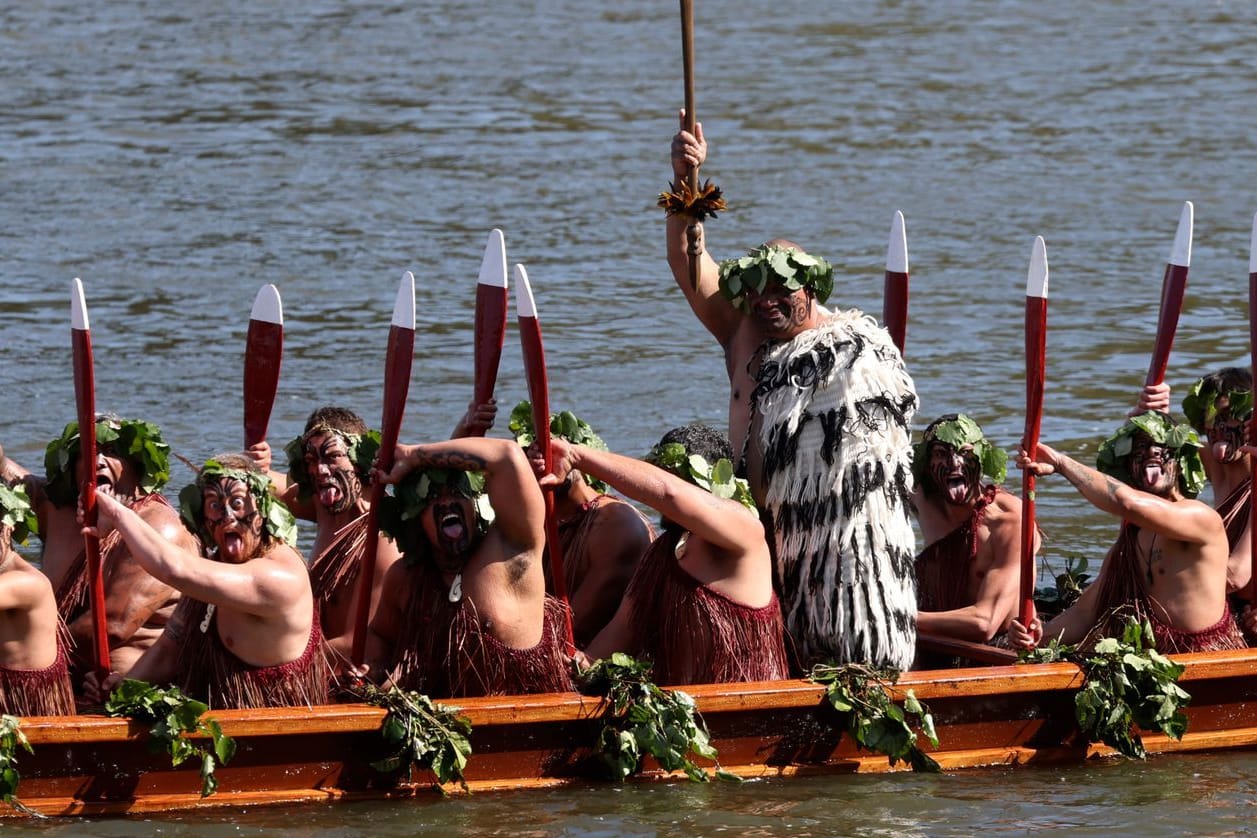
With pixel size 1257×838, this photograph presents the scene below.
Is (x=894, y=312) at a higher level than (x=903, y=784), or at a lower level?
higher

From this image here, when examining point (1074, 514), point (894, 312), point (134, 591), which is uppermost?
point (894, 312)

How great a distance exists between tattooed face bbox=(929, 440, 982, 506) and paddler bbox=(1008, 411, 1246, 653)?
0.44 meters

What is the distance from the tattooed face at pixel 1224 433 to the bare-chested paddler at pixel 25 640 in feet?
13.7

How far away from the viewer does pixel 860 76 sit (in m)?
24.0

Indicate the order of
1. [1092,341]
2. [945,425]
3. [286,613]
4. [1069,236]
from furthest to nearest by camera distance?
1. [1069,236]
2. [1092,341]
3. [945,425]
4. [286,613]

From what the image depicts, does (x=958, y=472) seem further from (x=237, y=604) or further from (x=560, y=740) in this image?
(x=237, y=604)

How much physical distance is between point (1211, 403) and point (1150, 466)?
0.86 m

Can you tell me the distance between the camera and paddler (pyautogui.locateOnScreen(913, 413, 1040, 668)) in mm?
8234

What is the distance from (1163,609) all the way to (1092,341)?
8.00m

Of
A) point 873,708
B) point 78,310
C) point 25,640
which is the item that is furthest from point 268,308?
point 873,708

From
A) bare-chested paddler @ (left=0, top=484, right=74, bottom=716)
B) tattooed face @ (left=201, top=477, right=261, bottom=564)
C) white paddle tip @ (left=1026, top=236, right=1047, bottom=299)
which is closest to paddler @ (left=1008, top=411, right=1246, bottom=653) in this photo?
white paddle tip @ (left=1026, top=236, right=1047, bottom=299)

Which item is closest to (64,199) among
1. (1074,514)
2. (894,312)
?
(1074,514)

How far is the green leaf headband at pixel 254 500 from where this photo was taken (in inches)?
270

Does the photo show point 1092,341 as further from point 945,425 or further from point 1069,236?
point 945,425
